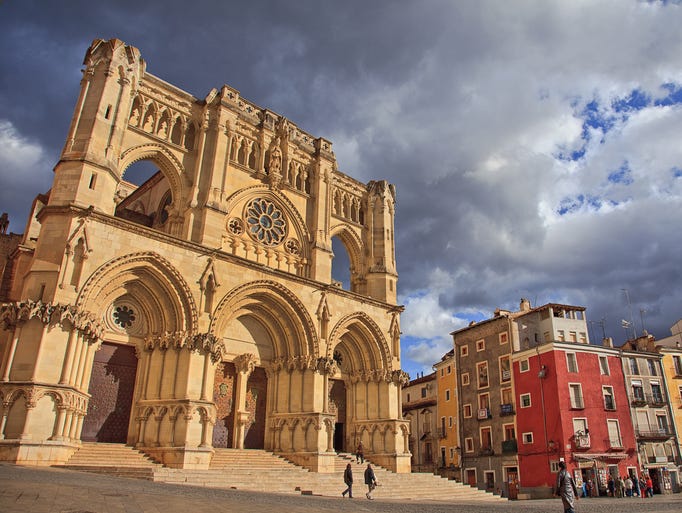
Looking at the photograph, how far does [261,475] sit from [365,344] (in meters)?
10.1

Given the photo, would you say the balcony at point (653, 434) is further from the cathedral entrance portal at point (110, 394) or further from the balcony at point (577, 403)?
the cathedral entrance portal at point (110, 394)

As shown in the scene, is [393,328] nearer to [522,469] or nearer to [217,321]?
[217,321]

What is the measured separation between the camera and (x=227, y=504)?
9688mm

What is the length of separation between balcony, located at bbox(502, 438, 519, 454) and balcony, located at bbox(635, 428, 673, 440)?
7347mm

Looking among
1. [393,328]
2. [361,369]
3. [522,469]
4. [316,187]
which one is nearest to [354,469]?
[361,369]

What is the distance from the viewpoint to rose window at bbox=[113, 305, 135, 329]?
1884cm

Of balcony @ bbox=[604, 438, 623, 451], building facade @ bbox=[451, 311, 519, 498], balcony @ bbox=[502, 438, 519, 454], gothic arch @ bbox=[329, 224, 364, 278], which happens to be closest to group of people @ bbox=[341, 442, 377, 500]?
gothic arch @ bbox=[329, 224, 364, 278]

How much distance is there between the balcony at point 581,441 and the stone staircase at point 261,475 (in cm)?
1043

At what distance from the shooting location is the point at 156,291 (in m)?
19.1

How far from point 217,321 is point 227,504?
424 inches

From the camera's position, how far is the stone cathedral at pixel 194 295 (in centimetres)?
1620

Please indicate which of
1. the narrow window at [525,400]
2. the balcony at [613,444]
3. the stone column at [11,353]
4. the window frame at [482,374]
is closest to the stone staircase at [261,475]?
the stone column at [11,353]

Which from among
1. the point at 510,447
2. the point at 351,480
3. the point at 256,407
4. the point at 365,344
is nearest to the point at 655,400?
the point at 510,447

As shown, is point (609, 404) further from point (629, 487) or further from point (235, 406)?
point (235, 406)
